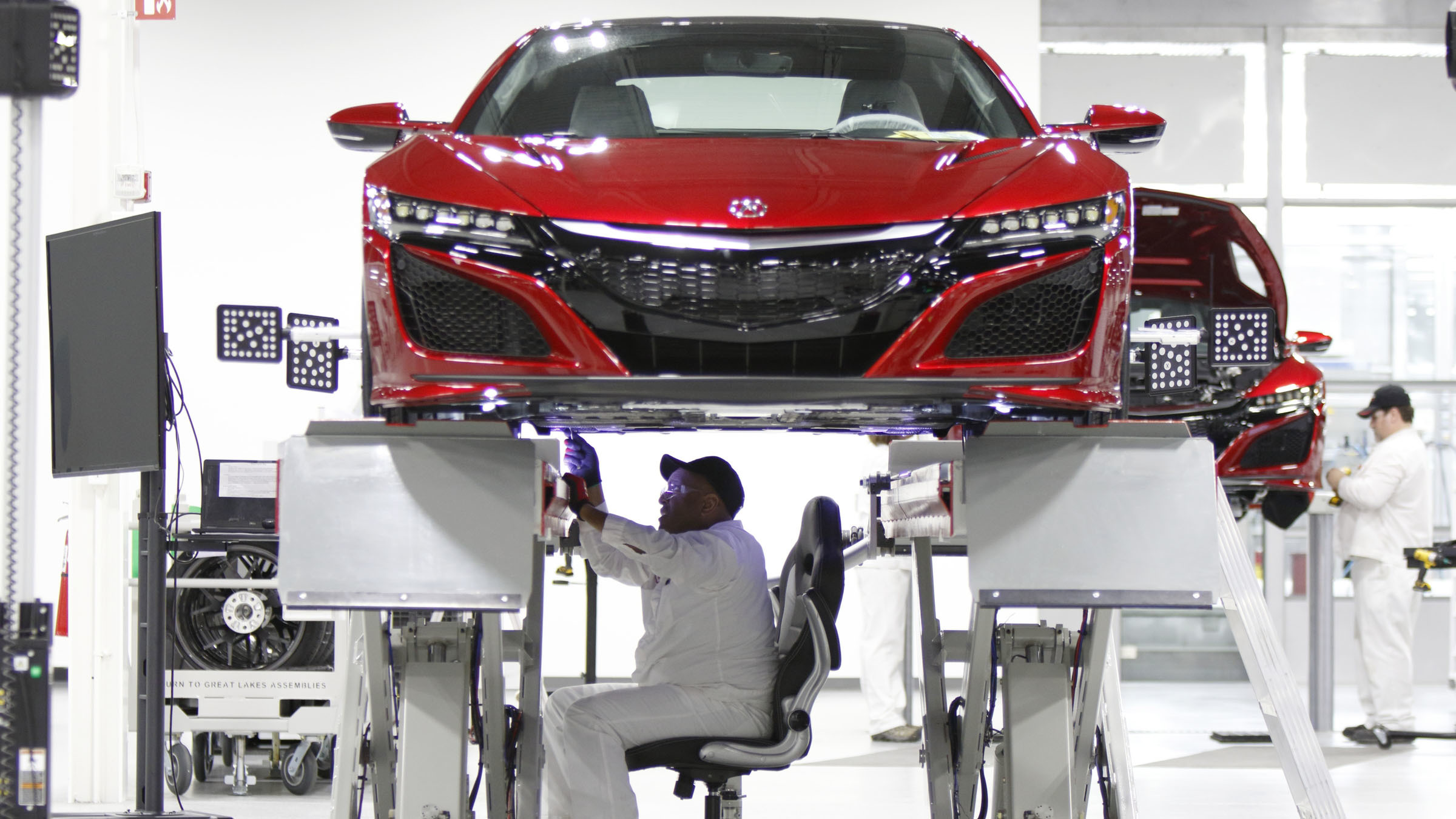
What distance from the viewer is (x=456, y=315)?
239 centimetres

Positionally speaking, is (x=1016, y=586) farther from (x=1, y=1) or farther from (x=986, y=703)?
(x=1, y=1)

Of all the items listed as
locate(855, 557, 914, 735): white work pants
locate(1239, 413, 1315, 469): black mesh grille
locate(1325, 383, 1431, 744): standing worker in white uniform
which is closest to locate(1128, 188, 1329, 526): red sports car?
locate(1239, 413, 1315, 469): black mesh grille

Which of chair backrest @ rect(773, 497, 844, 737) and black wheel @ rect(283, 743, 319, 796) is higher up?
chair backrest @ rect(773, 497, 844, 737)

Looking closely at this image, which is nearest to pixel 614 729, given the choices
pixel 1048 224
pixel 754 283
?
pixel 754 283

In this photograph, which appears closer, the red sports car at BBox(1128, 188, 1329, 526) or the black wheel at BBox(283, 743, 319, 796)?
the black wheel at BBox(283, 743, 319, 796)

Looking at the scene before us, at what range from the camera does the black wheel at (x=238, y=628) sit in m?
5.51

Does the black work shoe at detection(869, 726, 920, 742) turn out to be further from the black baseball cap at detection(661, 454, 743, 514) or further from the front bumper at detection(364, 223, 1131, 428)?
the front bumper at detection(364, 223, 1131, 428)

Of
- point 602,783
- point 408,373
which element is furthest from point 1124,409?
point 602,783

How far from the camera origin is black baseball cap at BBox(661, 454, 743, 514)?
3773mm

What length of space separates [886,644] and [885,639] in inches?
1.1

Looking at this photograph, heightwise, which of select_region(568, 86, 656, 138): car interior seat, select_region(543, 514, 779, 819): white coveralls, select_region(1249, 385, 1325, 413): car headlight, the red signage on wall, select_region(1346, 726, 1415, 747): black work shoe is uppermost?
the red signage on wall

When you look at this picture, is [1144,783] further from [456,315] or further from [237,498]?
[456,315]

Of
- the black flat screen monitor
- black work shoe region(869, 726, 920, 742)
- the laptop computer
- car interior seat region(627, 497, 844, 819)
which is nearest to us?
car interior seat region(627, 497, 844, 819)

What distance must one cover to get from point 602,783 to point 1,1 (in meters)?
2.28
